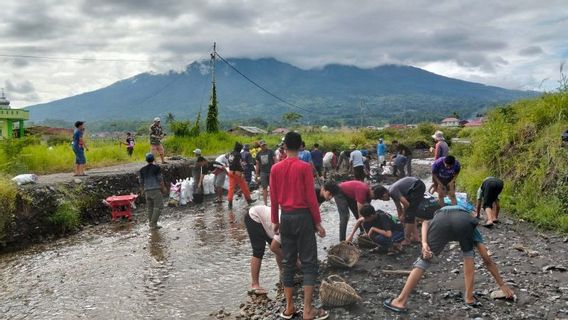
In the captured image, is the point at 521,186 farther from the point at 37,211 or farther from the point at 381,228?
the point at 37,211

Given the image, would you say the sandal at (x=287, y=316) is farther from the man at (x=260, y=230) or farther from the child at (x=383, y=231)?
the child at (x=383, y=231)

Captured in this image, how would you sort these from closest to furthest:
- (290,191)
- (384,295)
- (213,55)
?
1. (290,191)
2. (384,295)
3. (213,55)

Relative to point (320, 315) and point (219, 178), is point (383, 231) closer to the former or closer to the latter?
point (320, 315)

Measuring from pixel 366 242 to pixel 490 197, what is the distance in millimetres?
3079

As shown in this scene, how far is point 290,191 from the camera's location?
5.38m

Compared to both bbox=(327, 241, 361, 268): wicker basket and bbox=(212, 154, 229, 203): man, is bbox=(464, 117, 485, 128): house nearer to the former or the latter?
bbox=(212, 154, 229, 203): man

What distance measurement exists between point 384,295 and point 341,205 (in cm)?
235

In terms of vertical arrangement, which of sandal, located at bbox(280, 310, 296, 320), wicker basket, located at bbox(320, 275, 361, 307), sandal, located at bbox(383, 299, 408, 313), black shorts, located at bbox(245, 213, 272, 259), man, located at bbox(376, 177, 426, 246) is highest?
man, located at bbox(376, 177, 426, 246)

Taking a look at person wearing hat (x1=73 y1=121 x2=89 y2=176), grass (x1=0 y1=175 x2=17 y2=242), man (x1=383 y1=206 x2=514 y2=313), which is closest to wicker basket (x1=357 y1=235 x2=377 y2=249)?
man (x1=383 y1=206 x2=514 y2=313)

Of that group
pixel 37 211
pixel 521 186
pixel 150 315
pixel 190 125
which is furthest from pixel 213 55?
pixel 150 315

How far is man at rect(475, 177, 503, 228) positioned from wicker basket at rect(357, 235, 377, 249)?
2.93m

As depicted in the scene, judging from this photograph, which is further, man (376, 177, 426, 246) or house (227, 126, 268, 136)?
house (227, 126, 268, 136)

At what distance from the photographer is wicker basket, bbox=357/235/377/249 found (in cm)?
855

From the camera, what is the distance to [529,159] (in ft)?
37.6
